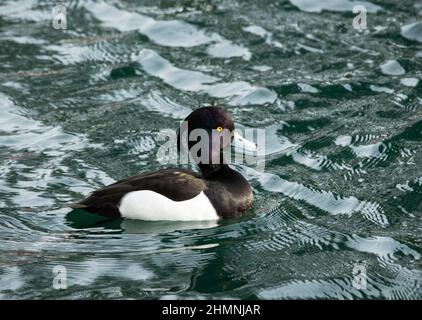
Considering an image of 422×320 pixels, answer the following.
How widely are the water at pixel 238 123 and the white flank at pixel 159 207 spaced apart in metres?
Result: 0.09

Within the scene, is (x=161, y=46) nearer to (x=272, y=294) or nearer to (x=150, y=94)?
A: (x=150, y=94)

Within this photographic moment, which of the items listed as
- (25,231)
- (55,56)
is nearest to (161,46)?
(55,56)

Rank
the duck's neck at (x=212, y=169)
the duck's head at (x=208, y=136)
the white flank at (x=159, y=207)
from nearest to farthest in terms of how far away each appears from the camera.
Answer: the white flank at (x=159, y=207) < the duck's head at (x=208, y=136) < the duck's neck at (x=212, y=169)

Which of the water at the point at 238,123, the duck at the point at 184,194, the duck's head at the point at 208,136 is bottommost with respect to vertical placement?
the water at the point at 238,123

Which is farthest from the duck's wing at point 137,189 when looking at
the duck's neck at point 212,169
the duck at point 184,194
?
the duck's neck at point 212,169

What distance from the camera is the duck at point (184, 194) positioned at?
26.3 feet

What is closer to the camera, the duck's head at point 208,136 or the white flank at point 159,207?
the white flank at point 159,207

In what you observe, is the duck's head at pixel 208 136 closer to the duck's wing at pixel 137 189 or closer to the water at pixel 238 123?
the duck's wing at pixel 137 189

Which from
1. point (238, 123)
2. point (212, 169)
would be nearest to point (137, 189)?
point (212, 169)

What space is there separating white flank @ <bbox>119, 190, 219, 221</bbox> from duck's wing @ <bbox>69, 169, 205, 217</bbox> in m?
0.04

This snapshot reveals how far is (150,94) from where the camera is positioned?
1123 cm

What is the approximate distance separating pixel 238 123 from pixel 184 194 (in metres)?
2.48

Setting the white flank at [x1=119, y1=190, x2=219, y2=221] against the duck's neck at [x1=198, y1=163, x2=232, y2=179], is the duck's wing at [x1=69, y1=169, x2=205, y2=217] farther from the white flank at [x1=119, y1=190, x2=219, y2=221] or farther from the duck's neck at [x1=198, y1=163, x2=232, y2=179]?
the duck's neck at [x1=198, y1=163, x2=232, y2=179]
